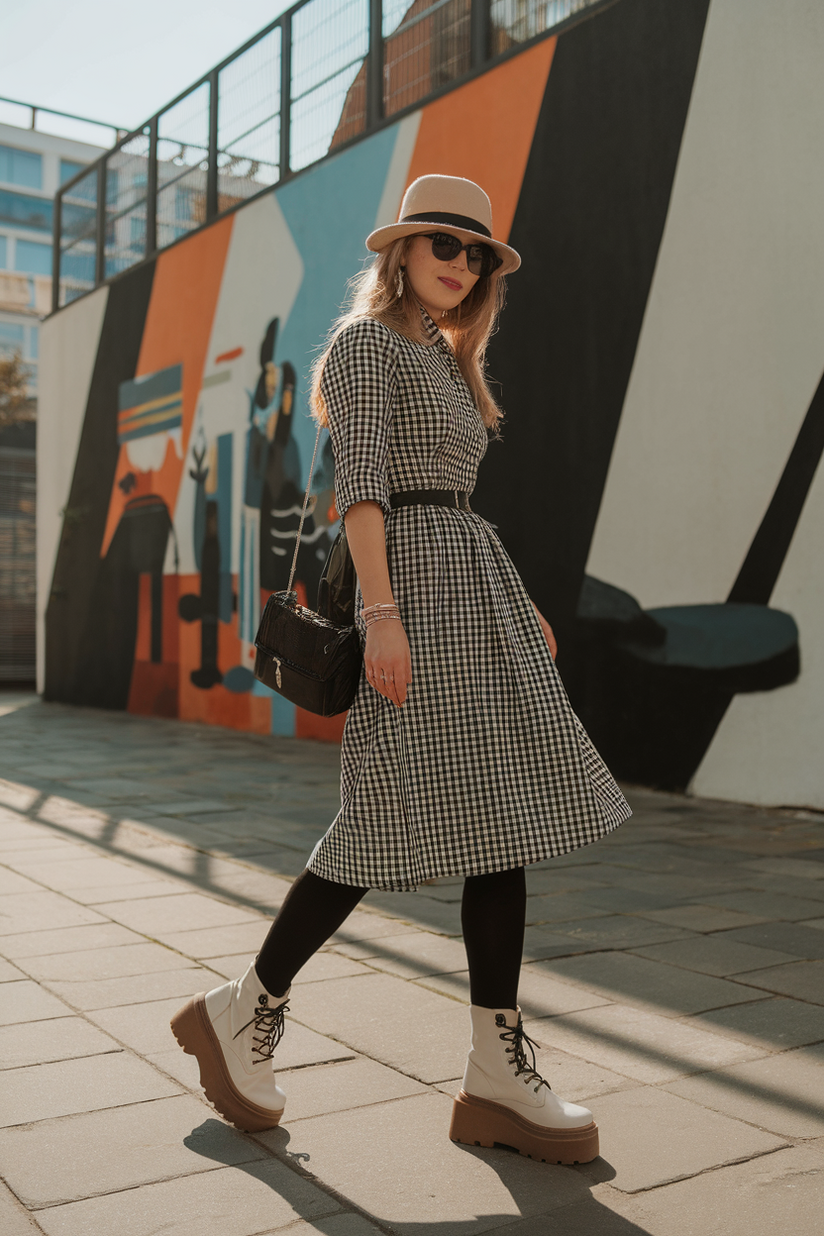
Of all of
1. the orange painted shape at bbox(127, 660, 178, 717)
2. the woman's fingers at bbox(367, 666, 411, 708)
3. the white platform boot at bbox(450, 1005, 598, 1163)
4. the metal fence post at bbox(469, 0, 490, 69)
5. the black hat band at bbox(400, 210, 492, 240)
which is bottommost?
the orange painted shape at bbox(127, 660, 178, 717)

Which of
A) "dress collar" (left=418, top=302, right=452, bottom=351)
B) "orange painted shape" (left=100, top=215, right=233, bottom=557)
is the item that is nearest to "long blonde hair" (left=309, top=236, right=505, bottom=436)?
"dress collar" (left=418, top=302, right=452, bottom=351)

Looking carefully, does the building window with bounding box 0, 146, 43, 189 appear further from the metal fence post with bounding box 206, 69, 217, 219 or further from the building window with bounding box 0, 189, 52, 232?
the metal fence post with bounding box 206, 69, 217, 219

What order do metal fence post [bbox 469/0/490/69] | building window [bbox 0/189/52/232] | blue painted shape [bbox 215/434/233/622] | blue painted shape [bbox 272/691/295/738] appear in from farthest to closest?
1. building window [bbox 0/189/52/232]
2. blue painted shape [bbox 215/434/233/622]
3. blue painted shape [bbox 272/691/295/738]
4. metal fence post [bbox 469/0/490/69]

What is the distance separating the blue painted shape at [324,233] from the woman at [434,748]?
24.2 feet

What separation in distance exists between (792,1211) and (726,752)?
4590 millimetres

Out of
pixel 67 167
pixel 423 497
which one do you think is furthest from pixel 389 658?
pixel 67 167

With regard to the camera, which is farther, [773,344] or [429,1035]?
[773,344]

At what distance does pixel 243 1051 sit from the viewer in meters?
2.11

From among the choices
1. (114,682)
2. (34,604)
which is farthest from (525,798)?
(34,604)

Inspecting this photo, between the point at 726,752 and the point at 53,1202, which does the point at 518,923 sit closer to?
the point at 53,1202

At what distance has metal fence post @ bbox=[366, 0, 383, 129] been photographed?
9117 mm

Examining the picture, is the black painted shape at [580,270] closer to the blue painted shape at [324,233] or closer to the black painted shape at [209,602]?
the blue painted shape at [324,233]

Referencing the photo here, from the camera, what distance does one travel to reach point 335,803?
20.7 feet

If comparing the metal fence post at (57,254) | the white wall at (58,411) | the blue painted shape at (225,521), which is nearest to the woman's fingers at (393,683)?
the blue painted shape at (225,521)
